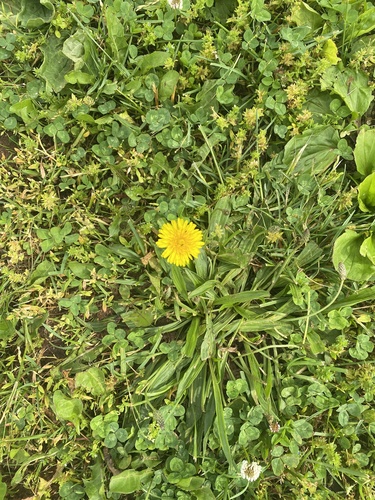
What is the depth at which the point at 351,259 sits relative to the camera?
216 cm

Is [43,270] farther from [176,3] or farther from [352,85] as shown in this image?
[352,85]

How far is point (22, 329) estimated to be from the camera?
231cm

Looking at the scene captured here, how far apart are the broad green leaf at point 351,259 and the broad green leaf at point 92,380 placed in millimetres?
1181

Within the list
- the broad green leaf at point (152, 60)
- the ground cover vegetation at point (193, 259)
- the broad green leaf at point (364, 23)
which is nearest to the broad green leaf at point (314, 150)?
the ground cover vegetation at point (193, 259)

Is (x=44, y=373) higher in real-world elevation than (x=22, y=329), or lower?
lower

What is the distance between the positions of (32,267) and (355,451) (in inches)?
68.1

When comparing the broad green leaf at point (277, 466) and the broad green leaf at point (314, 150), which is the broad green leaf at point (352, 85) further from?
the broad green leaf at point (277, 466)

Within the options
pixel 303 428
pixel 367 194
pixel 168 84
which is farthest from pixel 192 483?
pixel 168 84

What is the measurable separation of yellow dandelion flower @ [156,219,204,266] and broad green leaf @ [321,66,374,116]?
94 centimetres

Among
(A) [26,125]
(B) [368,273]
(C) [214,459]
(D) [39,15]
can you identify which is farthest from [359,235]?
(D) [39,15]

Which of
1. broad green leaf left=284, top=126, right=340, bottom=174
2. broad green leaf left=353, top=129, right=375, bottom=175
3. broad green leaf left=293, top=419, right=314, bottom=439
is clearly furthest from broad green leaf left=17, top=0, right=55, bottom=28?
broad green leaf left=293, top=419, right=314, bottom=439

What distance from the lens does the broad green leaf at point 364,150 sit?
7.27 ft

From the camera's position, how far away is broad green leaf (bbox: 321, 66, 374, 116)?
7.32 ft

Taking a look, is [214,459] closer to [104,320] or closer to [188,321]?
[188,321]
